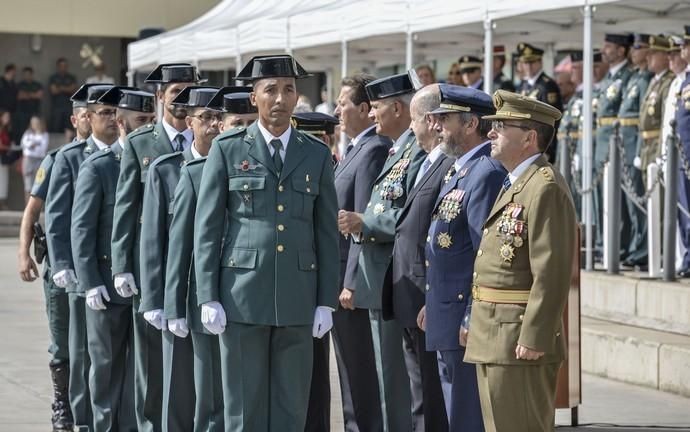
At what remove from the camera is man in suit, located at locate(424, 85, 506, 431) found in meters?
6.87

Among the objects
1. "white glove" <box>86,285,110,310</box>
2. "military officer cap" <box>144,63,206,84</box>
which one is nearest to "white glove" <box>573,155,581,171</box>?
"military officer cap" <box>144,63,206,84</box>

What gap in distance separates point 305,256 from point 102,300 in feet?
6.38

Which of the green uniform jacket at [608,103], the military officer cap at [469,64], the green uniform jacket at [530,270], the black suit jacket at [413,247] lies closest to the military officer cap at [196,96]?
the black suit jacket at [413,247]

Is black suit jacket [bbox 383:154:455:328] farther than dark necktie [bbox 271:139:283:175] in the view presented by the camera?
Yes

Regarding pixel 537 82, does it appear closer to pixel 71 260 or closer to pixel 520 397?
pixel 71 260

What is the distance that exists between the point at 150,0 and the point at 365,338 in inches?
1048

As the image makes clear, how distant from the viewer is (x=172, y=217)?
25.5 feet

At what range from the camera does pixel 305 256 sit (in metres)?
6.97

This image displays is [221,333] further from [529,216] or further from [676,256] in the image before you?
[676,256]

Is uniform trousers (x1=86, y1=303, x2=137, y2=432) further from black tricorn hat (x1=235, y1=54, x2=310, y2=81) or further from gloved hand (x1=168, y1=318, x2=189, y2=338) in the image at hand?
black tricorn hat (x1=235, y1=54, x2=310, y2=81)

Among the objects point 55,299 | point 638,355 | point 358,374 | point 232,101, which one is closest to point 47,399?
point 55,299

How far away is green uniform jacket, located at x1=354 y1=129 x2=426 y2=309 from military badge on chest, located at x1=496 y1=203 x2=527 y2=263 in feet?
4.33

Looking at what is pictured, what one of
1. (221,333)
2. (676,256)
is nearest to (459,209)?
(221,333)

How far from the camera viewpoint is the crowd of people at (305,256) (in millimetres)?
6379
